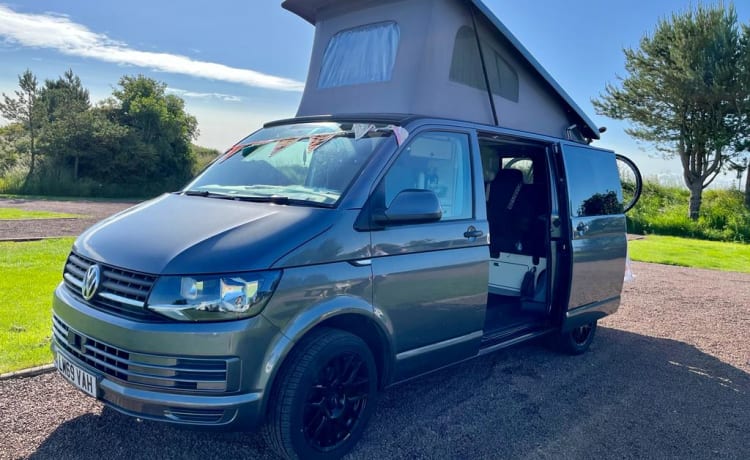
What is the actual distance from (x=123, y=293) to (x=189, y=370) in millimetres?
551

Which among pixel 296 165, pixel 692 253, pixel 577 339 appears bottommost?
pixel 577 339

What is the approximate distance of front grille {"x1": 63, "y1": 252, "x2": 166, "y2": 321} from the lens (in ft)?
8.72

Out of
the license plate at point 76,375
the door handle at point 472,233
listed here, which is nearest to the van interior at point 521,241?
the door handle at point 472,233

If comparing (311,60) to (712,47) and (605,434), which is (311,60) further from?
(712,47)

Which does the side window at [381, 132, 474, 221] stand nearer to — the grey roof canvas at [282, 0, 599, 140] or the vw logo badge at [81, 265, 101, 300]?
the grey roof canvas at [282, 0, 599, 140]

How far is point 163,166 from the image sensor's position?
37.3m

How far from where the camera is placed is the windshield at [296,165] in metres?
3.38

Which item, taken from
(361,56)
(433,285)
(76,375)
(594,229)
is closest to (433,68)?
(361,56)

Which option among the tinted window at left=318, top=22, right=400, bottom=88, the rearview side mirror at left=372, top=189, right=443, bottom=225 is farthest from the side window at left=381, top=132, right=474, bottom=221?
the tinted window at left=318, top=22, right=400, bottom=88

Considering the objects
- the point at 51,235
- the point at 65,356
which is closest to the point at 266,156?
the point at 65,356

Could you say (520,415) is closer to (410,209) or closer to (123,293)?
(410,209)

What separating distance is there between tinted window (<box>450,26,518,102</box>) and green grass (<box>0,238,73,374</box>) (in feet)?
15.0

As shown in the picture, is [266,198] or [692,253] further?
[692,253]

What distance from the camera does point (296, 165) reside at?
3701mm
